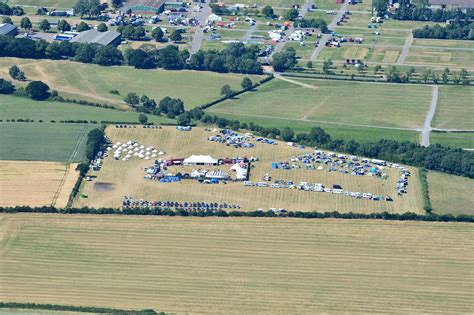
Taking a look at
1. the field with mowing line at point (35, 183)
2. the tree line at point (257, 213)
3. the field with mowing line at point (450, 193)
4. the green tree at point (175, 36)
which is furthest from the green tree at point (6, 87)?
the field with mowing line at point (450, 193)

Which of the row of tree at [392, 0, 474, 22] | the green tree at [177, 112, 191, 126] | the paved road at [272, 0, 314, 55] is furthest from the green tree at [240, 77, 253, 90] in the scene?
the row of tree at [392, 0, 474, 22]

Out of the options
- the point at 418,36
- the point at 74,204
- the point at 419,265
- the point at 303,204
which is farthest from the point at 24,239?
the point at 418,36

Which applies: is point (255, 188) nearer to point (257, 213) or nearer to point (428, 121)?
point (257, 213)

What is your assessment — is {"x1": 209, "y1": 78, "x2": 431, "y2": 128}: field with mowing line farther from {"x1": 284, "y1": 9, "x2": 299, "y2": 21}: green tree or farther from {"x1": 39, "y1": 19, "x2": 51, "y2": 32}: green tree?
{"x1": 39, "y1": 19, "x2": 51, "y2": 32}: green tree

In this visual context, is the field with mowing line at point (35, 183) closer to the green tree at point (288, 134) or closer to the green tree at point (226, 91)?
the green tree at point (288, 134)

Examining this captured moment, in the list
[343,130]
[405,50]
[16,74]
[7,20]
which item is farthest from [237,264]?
[7,20]
